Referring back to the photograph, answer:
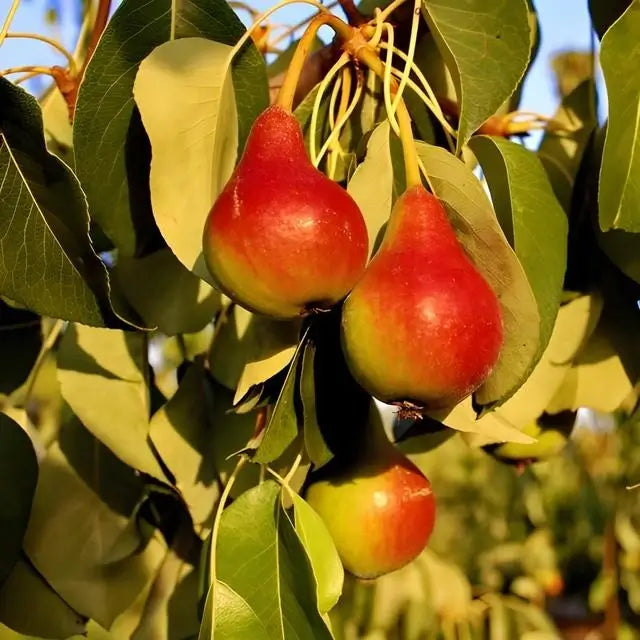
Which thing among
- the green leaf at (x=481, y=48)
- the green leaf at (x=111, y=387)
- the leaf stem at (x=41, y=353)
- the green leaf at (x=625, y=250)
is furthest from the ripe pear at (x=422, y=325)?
the leaf stem at (x=41, y=353)

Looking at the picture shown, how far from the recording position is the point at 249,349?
2.46 feet

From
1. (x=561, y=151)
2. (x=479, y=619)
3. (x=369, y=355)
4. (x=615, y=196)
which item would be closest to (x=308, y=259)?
(x=369, y=355)

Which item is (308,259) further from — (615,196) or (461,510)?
(461,510)

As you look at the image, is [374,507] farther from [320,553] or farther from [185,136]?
[185,136]

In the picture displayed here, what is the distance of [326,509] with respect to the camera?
2.24 ft

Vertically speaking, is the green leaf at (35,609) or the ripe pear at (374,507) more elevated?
the ripe pear at (374,507)

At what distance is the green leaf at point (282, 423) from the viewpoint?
57 centimetres

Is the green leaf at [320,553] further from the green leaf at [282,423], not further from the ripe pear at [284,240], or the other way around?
the ripe pear at [284,240]

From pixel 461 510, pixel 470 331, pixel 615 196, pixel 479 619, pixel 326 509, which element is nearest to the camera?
pixel 470 331

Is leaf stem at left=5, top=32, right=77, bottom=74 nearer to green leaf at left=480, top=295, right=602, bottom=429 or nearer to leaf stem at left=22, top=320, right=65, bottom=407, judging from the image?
leaf stem at left=22, top=320, right=65, bottom=407

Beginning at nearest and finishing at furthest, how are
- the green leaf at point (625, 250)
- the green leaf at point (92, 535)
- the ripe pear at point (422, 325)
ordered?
the ripe pear at point (422, 325) < the green leaf at point (625, 250) < the green leaf at point (92, 535)

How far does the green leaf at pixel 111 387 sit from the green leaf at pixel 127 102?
150 mm

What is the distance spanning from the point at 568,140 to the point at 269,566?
513 mm

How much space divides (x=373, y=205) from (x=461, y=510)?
179 centimetres
